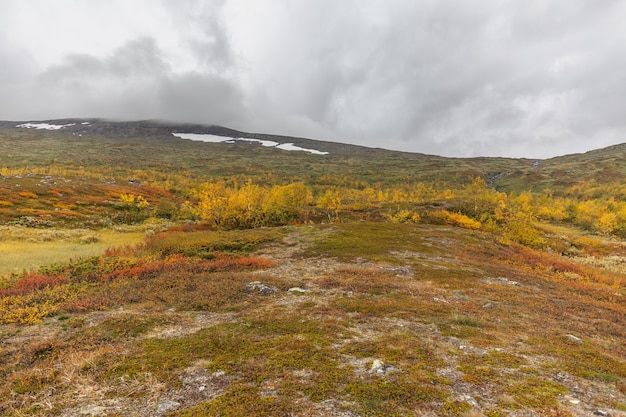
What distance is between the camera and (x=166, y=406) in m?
7.04

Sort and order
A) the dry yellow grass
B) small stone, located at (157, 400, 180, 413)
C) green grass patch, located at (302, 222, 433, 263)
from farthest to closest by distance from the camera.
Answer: green grass patch, located at (302, 222, 433, 263) < the dry yellow grass < small stone, located at (157, 400, 180, 413)

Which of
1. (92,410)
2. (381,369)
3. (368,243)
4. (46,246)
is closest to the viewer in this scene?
(92,410)

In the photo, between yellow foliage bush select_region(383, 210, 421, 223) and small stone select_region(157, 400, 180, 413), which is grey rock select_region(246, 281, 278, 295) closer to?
small stone select_region(157, 400, 180, 413)

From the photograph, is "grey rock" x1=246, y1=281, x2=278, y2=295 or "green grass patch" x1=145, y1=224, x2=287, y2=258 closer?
"grey rock" x1=246, y1=281, x2=278, y2=295

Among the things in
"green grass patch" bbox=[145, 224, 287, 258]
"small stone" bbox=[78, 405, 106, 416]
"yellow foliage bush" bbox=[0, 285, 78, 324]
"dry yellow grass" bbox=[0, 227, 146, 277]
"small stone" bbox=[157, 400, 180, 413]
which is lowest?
"dry yellow grass" bbox=[0, 227, 146, 277]

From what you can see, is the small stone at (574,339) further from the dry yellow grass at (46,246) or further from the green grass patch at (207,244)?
the dry yellow grass at (46,246)

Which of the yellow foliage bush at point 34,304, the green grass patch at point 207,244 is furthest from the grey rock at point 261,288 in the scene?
the green grass patch at point 207,244

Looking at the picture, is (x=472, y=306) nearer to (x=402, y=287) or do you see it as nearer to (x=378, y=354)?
(x=402, y=287)

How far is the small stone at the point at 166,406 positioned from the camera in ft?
22.7

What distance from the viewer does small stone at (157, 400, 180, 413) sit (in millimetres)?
6915

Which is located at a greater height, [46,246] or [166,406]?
[166,406]

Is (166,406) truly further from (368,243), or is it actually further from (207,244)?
(368,243)

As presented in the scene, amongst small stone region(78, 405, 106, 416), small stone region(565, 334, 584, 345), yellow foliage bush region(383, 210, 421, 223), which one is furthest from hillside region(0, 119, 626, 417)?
yellow foliage bush region(383, 210, 421, 223)

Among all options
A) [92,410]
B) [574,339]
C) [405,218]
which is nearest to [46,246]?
[92,410]
